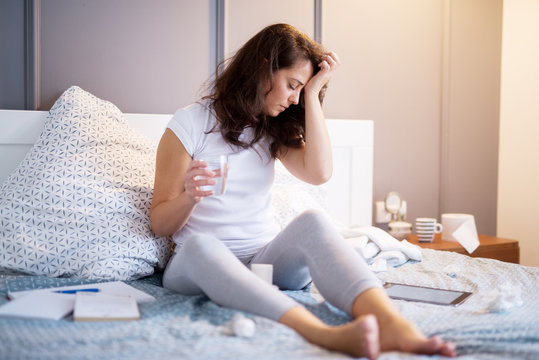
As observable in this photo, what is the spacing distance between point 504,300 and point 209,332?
0.72 meters

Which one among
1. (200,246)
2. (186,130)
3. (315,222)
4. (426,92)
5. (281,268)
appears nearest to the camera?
(200,246)

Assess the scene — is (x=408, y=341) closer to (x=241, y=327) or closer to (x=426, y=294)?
(x=241, y=327)

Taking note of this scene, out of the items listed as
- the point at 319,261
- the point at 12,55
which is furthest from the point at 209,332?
the point at 12,55

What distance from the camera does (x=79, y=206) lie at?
166 centimetres

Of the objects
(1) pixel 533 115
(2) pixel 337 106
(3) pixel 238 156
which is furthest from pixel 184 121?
(1) pixel 533 115

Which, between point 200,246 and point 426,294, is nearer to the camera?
point 200,246

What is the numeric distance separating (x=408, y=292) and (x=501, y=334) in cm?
40

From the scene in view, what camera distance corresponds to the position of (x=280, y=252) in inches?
58.9

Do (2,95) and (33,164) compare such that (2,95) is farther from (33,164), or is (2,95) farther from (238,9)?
(238,9)

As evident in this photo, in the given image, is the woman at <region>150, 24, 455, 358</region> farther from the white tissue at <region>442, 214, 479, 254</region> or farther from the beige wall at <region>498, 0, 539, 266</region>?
the beige wall at <region>498, 0, 539, 266</region>

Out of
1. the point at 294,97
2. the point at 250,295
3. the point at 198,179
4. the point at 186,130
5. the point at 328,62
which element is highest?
the point at 328,62

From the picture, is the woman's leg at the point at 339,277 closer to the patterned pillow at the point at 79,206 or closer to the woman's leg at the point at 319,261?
the woman's leg at the point at 319,261

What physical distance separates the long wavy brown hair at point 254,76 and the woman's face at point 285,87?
0.02 m

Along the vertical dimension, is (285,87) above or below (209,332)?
above
